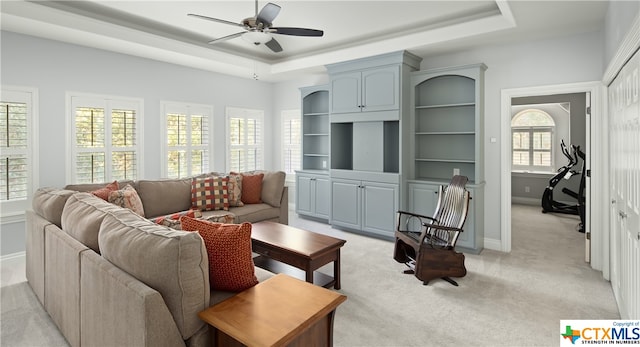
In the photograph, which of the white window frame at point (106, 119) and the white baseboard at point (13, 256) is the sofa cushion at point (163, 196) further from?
the white baseboard at point (13, 256)

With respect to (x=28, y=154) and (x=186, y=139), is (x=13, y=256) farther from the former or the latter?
(x=186, y=139)

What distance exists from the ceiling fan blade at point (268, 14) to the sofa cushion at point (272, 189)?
95.7 inches

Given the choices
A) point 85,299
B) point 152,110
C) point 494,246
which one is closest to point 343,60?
point 152,110

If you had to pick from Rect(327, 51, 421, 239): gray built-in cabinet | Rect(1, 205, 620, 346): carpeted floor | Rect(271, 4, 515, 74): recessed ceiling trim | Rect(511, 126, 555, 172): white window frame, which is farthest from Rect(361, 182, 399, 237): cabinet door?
Rect(511, 126, 555, 172): white window frame

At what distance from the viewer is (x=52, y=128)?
4262 millimetres

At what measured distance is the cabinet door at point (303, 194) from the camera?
6172 mm

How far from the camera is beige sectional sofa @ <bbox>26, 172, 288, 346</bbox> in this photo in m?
1.56

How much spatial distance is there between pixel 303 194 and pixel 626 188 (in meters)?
4.60

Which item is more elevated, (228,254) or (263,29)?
(263,29)

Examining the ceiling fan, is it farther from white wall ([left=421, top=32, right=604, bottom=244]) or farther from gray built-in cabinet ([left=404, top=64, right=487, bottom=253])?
white wall ([left=421, top=32, right=604, bottom=244])

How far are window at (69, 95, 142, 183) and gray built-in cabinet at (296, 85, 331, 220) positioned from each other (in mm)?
2705

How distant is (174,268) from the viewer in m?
1.57

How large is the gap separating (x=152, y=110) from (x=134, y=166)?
35.1 inches

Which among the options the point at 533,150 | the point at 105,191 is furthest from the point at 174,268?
the point at 533,150
